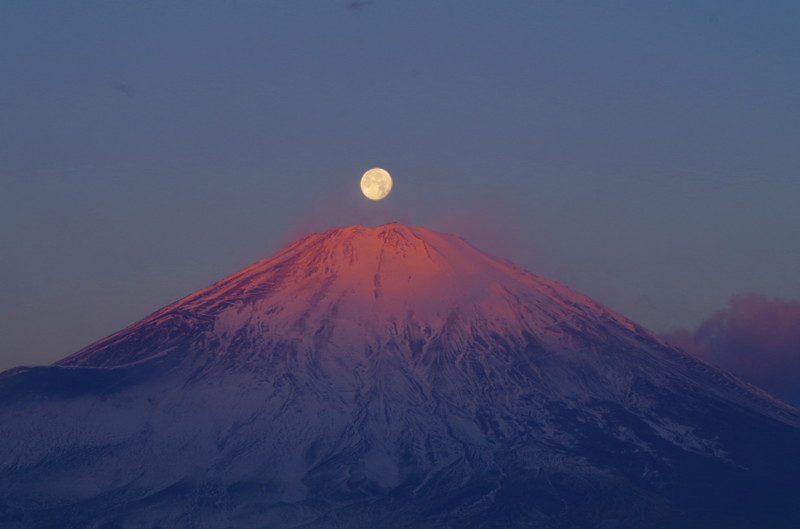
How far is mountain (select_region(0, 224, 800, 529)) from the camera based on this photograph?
3935 inches

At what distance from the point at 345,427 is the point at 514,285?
38.1m

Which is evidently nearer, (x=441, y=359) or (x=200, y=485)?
(x=200, y=485)

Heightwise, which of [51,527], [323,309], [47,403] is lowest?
[51,527]

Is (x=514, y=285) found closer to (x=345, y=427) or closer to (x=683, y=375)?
(x=683, y=375)

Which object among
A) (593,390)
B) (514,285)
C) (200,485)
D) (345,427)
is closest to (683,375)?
(593,390)

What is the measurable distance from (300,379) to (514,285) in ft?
114

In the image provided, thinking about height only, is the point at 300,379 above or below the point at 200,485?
above

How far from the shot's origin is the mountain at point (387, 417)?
328 ft

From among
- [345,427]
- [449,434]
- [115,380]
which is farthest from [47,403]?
[449,434]

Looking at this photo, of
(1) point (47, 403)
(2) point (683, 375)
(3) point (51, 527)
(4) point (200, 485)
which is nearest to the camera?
(3) point (51, 527)

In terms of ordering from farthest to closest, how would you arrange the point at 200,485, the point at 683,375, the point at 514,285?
the point at 514,285 < the point at 683,375 < the point at 200,485

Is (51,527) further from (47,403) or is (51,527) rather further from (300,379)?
(300,379)

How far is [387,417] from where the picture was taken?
113812 millimetres

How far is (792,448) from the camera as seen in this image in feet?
372
